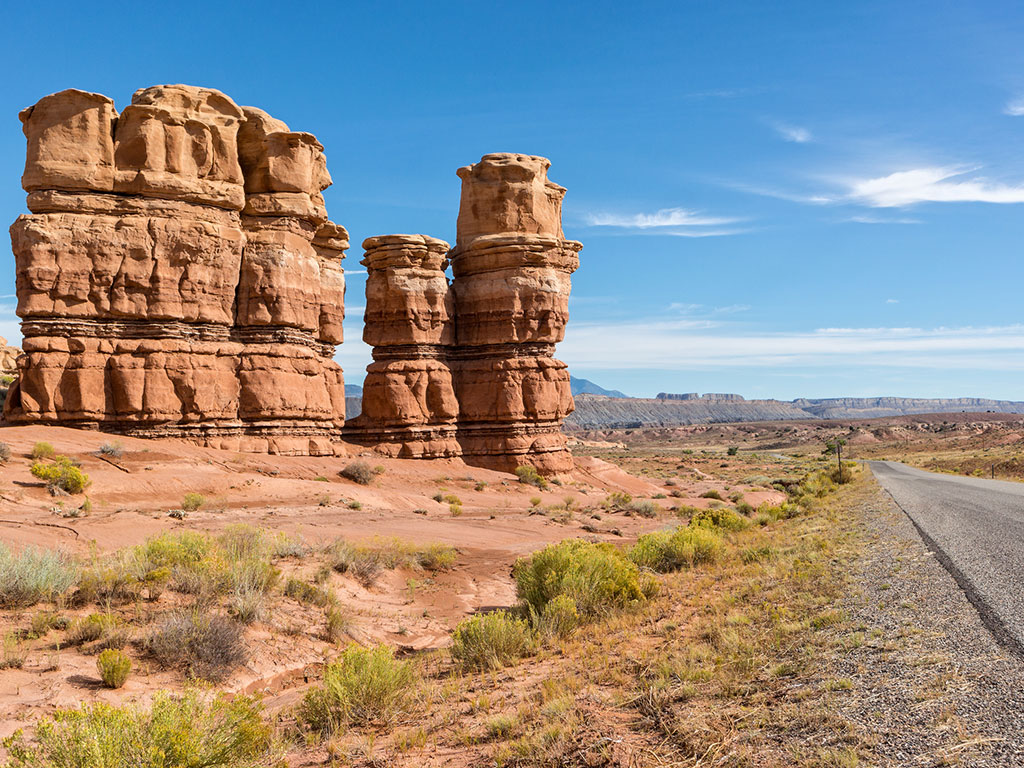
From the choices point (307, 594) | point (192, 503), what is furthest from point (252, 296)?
point (307, 594)

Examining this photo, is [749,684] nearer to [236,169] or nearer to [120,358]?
[120,358]

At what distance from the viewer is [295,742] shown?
7172 mm

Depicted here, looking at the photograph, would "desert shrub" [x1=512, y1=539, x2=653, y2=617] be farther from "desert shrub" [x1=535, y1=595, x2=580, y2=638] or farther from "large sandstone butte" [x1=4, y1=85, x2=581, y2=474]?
"large sandstone butte" [x1=4, y1=85, x2=581, y2=474]

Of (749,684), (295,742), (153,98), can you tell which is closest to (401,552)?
(295,742)

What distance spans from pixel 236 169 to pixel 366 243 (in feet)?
31.2

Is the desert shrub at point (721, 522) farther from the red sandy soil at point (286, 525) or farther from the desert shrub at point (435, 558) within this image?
the desert shrub at point (435, 558)

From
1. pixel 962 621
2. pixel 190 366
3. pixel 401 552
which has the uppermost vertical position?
pixel 190 366

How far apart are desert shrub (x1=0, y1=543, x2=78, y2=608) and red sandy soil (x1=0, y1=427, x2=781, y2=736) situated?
36cm

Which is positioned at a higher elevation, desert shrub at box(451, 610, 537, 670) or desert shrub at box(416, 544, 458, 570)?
desert shrub at box(451, 610, 537, 670)

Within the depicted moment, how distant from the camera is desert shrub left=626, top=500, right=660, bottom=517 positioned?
99.0 feet

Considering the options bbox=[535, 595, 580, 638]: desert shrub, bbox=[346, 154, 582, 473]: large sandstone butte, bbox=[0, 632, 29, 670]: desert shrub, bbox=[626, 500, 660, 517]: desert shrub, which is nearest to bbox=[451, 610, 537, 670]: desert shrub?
bbox=[535, 595, 580, 638]: desert shrub

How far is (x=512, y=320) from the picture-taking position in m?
38.3

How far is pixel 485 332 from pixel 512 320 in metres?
1.85

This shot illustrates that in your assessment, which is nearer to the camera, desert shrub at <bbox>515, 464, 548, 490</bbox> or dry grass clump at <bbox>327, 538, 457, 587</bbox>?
dry grass clump at <bbox>327, 538, 457, 587</bbox>
